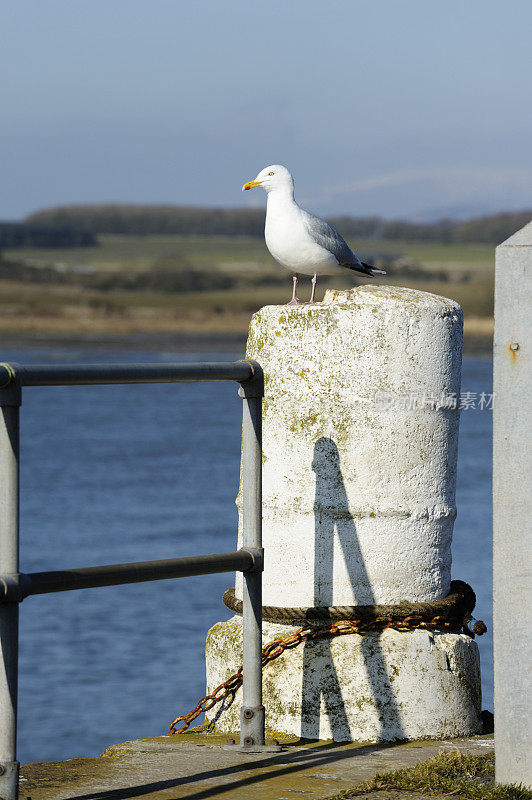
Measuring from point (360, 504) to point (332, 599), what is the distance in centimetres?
36

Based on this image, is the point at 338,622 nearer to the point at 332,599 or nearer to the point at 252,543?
the point at 332,599

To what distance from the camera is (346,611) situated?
4492mm

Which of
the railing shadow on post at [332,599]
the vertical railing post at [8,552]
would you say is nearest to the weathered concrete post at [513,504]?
the railing shadow on post at [332,599]

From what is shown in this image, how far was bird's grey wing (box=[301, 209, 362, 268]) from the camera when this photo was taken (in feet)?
17.0

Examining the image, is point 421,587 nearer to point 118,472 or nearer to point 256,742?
point 256,742

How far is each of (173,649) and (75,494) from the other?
13978 millimetres

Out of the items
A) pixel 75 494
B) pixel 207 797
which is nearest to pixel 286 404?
pixel 207 797

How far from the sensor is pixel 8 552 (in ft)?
10.9

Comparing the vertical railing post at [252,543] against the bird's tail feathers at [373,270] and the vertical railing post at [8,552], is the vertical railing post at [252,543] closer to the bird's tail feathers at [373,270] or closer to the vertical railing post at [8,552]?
the vertical railing post at [8,552]

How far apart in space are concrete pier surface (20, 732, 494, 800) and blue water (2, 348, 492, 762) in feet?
15.8

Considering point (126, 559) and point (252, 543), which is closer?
point (252, 543)

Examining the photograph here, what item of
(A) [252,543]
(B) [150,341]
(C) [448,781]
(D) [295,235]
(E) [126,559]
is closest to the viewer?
(C) [448,781]

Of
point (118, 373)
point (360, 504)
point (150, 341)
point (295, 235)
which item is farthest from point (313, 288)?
point (150, 341)

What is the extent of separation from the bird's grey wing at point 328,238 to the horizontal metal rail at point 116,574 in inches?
64.0
